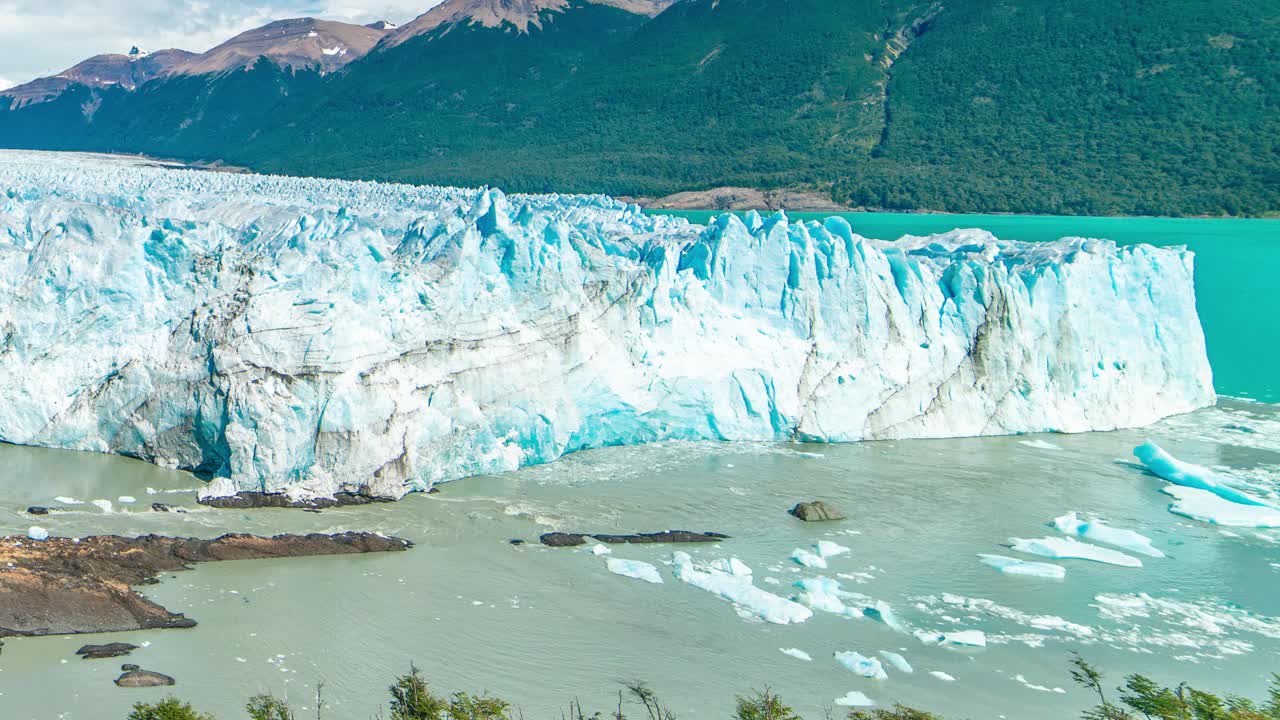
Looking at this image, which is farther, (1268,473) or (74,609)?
(1268,473)

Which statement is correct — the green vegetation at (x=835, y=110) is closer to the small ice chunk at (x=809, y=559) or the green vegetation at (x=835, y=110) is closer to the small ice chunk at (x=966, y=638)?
the small ice chunk at (x=809, y=559)

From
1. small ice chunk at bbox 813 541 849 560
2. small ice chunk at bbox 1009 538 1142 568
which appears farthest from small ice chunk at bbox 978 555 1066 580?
small ice chunk at bbox 813 541 849 560

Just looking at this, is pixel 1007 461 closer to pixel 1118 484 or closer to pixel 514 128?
pixel 1118 484

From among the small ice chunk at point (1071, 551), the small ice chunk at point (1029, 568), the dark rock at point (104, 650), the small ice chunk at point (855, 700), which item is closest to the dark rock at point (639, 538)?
the small ice chunk at point (1029, 568)

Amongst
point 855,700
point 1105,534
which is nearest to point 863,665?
point 855,700

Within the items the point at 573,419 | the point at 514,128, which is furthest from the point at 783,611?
the point at 514,128

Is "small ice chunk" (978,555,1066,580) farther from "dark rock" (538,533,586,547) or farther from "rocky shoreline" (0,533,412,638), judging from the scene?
"rocky shoreline" (0,533,412,638)
